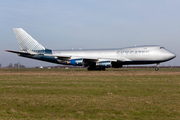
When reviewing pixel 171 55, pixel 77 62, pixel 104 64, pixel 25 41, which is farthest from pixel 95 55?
pixel 25 41

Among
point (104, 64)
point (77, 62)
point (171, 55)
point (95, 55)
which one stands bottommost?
point (104, 64)

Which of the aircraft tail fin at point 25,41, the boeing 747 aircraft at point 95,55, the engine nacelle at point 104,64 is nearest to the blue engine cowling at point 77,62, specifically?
the boeing 747 aircraft at point 95,55

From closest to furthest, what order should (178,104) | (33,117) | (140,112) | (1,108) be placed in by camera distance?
(33,117)
(140,112)
(1,108)
(178,104)

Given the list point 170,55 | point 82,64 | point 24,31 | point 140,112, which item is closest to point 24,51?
point 24,31

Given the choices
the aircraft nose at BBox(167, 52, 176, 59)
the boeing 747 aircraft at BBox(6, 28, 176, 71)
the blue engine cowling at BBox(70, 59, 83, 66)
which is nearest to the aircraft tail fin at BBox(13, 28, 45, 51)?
the boeing 747 aircraft at BBox(6, 28, 176, 71)

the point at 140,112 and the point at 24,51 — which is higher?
the point at 24,51

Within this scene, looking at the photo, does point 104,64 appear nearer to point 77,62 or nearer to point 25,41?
point 77,62

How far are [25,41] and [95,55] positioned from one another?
14.3 meters

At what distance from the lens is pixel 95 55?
43281 millimetres

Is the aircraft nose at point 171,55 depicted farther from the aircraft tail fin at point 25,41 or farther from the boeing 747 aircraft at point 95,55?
the aircraft tail fin at point 25,41

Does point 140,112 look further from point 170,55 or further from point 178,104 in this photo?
point 170,55

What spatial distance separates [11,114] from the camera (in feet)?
26.6

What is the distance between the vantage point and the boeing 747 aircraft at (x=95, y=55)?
40.0 m

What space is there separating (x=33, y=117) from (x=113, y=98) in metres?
4.59
